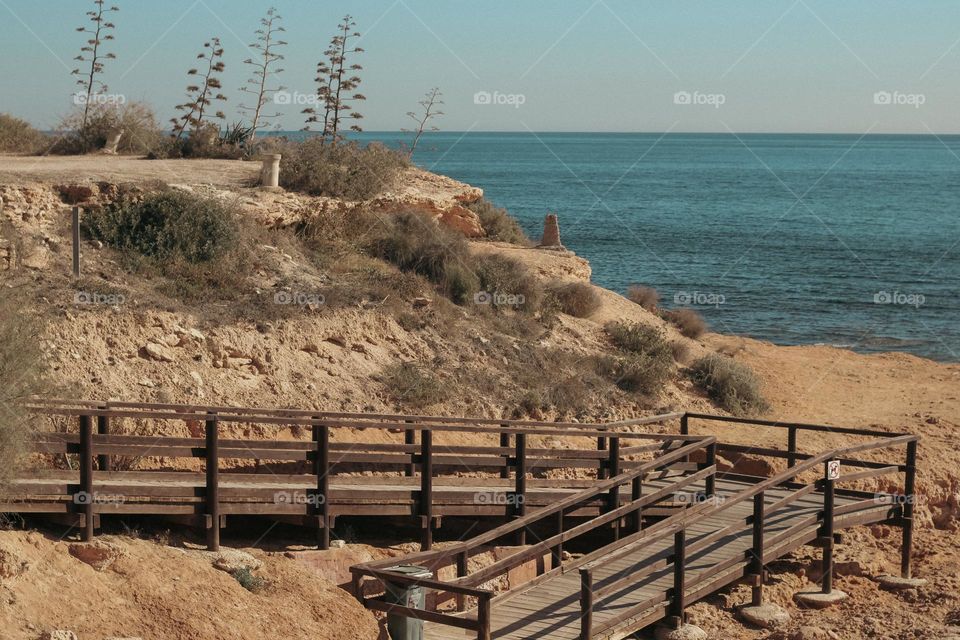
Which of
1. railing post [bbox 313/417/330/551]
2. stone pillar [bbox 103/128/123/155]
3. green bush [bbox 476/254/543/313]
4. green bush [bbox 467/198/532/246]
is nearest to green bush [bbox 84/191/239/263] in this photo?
green bush [bbox 476/254/543/313]

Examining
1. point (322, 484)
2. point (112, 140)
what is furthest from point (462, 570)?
point (112, 140)

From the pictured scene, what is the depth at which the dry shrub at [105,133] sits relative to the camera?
1056 inches

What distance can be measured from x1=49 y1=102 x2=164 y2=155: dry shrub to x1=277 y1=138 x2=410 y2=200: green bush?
3.66 m

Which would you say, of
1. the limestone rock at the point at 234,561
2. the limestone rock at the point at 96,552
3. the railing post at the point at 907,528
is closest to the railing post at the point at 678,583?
the limestone rock at the point at 234,561

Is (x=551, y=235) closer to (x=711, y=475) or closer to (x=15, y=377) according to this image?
(x=711, y=475)

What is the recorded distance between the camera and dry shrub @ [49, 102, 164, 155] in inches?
1056

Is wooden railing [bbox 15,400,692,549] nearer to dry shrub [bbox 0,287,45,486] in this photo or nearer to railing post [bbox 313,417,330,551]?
railing post [bbox 313,417,330,551]

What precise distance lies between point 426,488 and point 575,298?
12.8m

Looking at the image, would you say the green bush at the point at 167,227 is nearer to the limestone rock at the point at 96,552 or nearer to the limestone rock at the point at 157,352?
the limestone rock at the point at 157,352

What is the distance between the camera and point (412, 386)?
777 inches

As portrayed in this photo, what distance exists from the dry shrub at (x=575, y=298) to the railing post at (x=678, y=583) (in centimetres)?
1318

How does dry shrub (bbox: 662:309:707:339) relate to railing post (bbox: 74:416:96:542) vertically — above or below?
above

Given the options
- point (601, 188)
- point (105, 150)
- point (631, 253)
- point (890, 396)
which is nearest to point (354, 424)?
point (105, 150)

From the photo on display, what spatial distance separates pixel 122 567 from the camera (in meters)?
11.4
